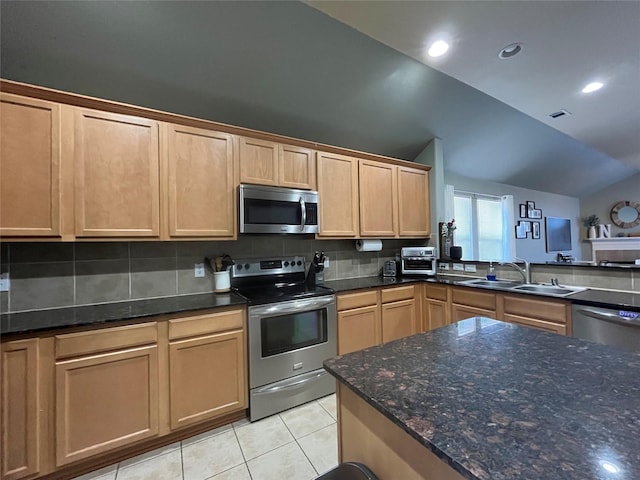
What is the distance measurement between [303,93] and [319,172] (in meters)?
0.72

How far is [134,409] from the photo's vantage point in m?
1.71

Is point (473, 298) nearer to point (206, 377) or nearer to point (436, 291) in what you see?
point (436, 291)

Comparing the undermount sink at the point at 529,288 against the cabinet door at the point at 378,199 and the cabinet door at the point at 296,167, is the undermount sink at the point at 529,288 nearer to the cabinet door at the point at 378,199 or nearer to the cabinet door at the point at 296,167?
the cabinet door at the point at 378,199

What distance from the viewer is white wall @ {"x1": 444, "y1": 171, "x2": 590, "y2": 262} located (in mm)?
4742

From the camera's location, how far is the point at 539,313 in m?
2.18

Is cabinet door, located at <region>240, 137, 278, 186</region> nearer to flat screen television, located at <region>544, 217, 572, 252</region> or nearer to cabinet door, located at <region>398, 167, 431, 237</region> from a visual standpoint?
cabinet door, located at <region>398, 167, 431, 237</region>

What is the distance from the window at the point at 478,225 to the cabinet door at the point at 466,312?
2.09 meters

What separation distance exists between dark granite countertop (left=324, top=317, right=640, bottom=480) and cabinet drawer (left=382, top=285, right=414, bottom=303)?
1649 millimetres

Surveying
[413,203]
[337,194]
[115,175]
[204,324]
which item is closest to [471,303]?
[413,203]

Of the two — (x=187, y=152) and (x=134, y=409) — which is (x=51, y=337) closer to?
(x=134, y=409)

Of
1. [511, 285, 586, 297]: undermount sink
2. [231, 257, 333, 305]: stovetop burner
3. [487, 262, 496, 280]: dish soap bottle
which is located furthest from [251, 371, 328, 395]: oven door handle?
[487, 262, 496, 280]: dish soap bottle

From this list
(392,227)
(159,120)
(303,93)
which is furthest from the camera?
(392,227)

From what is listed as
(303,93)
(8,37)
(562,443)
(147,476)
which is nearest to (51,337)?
(147,476)

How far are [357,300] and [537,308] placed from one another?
1.45 m
